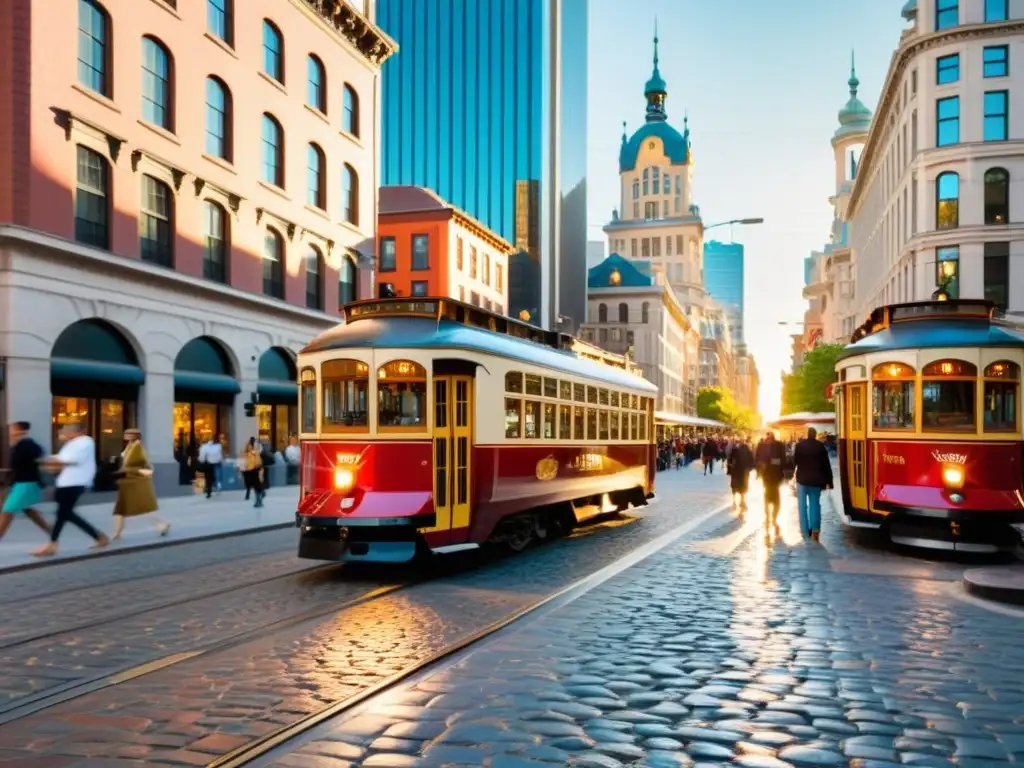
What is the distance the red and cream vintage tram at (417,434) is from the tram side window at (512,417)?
25 millimetres

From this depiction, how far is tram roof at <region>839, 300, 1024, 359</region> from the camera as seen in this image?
13.4 meters

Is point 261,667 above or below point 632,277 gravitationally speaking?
below

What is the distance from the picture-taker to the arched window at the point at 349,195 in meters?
34.2

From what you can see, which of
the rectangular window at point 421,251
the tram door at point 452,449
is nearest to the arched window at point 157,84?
the tram door at point 452,449

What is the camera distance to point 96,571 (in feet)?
38.7

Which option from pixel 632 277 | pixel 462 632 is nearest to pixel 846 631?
pixel 462 632

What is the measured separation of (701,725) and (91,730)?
319 cm

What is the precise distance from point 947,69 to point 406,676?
45253 mm

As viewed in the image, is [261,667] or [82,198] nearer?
[261,667]

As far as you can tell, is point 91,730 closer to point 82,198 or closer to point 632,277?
point 82,198

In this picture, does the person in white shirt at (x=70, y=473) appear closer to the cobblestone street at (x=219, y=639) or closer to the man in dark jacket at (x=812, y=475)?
the cobblestone street at (x=219, y=639)

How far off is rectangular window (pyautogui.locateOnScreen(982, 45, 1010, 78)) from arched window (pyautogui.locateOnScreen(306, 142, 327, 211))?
1142 inches

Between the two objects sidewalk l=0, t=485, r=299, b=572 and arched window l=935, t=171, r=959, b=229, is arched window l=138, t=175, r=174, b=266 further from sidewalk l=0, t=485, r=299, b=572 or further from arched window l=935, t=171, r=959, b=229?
arched window l=935, t=171, r=959, b=229

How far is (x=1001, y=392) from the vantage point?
1320cm
